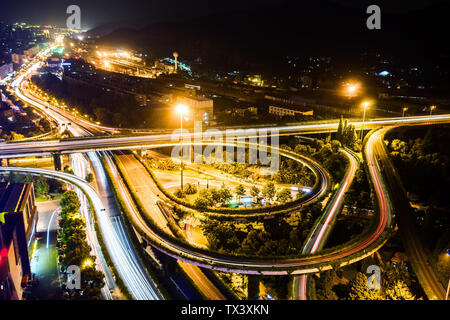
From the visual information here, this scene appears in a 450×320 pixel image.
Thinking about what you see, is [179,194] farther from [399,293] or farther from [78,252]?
[399,293]

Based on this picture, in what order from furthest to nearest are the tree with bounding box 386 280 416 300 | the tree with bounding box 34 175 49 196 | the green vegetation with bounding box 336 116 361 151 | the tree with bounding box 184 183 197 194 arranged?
the green vegetation with bounding box 336 116 361 151 → the tree with bounding box 34 175 49 196 → the tree with bounding box 184 183 197 194 → the tree with bounding box 386 280 416 300

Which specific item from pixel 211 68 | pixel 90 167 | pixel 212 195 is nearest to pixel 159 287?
pixel 212 195

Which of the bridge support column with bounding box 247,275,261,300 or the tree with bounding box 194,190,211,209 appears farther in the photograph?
the tree with bounding box 194,190,211,209

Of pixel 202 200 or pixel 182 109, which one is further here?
pixel 182 109

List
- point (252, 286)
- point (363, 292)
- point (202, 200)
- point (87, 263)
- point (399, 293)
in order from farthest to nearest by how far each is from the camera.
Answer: point (202, 200), point (87, 263), point (252, 286), point (363, 292), point (399, 293)

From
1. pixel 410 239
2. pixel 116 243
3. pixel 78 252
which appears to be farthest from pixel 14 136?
pixel 410 239

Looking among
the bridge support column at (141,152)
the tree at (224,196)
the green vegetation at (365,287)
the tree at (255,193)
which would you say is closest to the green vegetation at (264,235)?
the green vegetation at (365,287)

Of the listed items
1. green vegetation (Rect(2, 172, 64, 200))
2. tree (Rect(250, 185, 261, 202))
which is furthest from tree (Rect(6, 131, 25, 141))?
tree (Rect(250, 185, 261, 202))

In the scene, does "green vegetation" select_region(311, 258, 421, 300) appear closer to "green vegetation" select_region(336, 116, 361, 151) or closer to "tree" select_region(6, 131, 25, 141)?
"green vegetation" select_region(336, 116, 361, 151)
